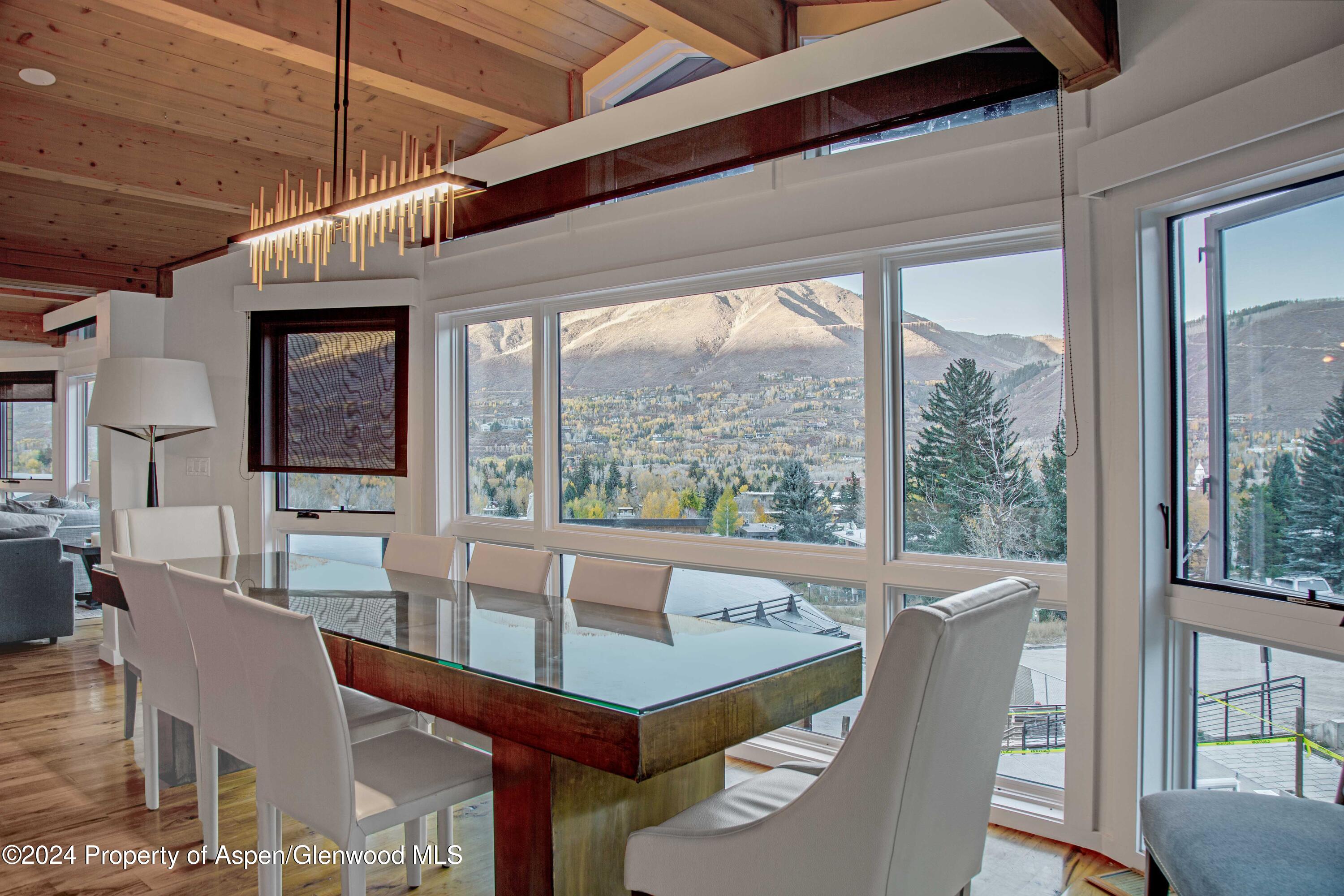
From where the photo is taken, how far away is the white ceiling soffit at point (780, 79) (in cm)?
260

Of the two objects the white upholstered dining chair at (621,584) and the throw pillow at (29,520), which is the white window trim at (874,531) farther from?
the throw pillow at (29,520)

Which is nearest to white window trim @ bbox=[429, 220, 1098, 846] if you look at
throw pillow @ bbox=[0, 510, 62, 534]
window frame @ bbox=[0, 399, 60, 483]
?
throw pillow @ bbox=[0, 510, 62, 534]

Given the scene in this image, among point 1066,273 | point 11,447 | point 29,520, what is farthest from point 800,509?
point 11,447

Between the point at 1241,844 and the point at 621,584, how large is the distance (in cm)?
173

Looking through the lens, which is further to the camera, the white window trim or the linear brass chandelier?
the white window trim

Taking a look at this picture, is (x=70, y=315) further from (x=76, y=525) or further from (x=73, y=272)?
(x=73, y=272)

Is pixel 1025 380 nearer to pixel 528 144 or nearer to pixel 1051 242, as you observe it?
pixel 1051 242

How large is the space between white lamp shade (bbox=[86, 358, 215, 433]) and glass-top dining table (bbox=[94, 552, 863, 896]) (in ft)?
9.32

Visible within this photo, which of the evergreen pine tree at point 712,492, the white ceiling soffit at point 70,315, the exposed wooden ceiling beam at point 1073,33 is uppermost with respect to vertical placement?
the white ceiling soffit at point 70,315

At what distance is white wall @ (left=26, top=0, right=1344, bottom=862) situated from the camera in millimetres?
2221

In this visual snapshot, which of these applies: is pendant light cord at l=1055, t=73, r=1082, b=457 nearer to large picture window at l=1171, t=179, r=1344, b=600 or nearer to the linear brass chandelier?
large picture window at l=1171, t=179, r=1344, b=600

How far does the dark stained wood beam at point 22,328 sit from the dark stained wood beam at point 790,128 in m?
7.01

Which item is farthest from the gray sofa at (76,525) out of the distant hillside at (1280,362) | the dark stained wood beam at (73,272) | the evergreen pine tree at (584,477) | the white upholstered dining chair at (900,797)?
the distant hillside at (1280,362)

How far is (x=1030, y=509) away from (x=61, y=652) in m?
5.60
